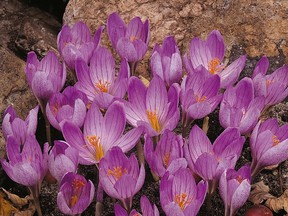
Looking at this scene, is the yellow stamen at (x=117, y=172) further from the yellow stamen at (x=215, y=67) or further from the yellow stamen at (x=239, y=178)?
the yellow stamen at (x=215, y=67)

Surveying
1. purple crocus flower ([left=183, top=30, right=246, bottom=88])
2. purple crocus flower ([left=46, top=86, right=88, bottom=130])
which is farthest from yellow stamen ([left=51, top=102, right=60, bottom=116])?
purple crocus flower ([left=183, top=30, right=246, bottom=88])

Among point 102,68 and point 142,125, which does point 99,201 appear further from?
point 102,68

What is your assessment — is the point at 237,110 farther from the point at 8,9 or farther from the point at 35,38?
the point at 8,9

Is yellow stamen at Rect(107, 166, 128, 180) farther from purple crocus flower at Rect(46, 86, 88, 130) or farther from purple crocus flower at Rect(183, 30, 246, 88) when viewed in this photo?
purple crocus flower at Rect(183, 30, 246, 88)

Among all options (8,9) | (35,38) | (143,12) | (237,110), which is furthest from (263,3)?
(8,9)

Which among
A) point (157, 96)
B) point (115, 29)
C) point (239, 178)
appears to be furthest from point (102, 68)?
point (239, 178)

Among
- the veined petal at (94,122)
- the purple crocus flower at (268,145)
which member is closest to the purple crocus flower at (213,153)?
the purple crocus flower at (268,145)
